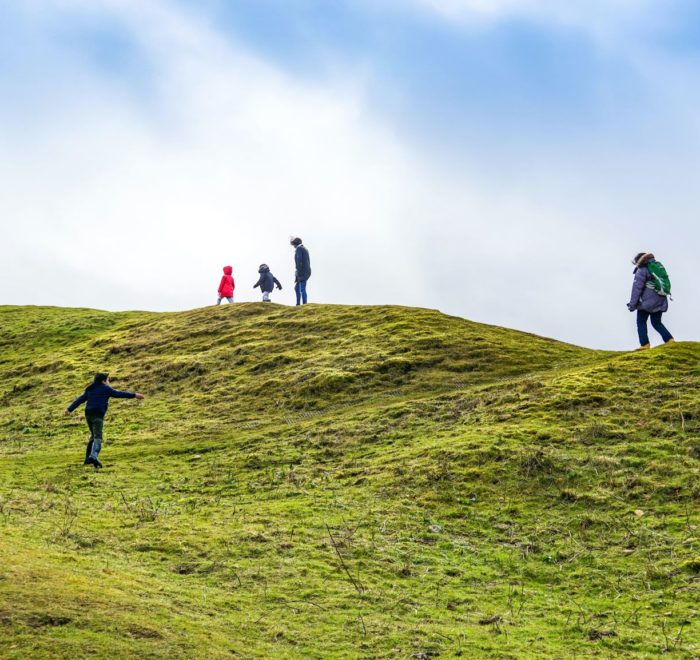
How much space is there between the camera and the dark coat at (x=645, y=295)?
101 ft

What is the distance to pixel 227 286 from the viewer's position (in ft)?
168

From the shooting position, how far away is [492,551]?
18.4 meters

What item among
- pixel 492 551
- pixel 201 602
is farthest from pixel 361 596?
pixel 492 551

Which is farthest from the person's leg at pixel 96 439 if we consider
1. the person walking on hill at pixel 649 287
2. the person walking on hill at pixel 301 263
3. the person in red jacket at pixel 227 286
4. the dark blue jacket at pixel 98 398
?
the person in red jacket at pixel 227 286

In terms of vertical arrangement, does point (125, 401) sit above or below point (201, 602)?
above

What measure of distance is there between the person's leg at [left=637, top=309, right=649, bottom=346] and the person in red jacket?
24937mm

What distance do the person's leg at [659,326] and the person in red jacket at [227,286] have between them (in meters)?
25.6

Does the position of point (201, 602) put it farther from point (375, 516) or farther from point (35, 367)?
point (35, 367)

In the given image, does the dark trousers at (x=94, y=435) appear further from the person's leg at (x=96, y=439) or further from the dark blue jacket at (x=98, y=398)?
the dark blue jacket at (x=98, y=398)

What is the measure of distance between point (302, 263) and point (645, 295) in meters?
18.5

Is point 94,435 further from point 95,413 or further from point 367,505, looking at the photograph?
point 367,505

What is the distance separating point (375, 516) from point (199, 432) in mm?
11115

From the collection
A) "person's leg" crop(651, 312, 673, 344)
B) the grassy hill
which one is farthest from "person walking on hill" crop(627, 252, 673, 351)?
the grassy hill

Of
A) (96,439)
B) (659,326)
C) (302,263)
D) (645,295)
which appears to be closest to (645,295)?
(645,295)
